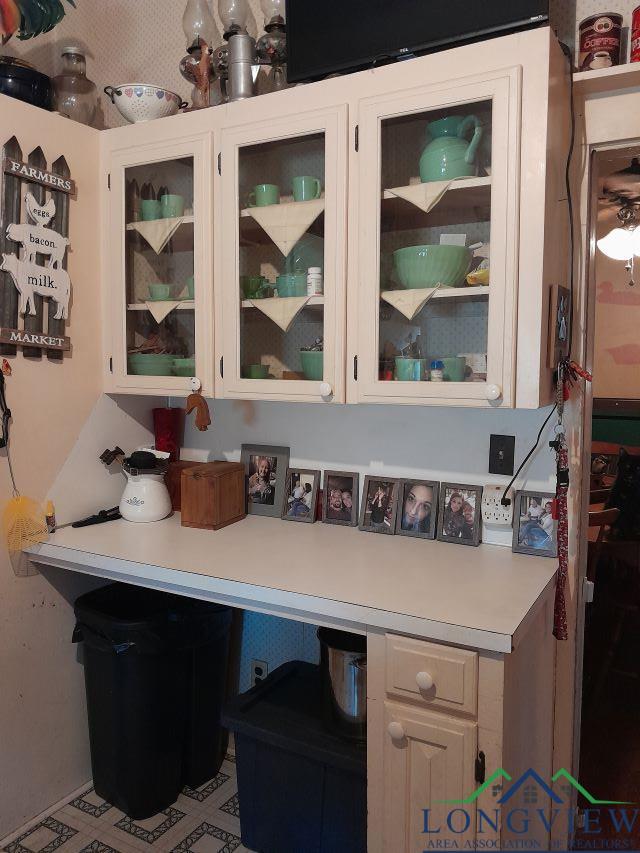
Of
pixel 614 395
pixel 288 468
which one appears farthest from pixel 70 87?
pixel 614 395

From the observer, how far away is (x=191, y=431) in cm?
241

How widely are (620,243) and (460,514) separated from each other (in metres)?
2.21

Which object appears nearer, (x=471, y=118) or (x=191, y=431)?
(x=471, y=118)

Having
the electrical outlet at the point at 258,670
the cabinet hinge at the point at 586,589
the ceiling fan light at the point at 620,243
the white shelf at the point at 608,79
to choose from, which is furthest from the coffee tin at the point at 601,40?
the electrical outlet at the point at 258,670

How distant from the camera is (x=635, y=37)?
155 centimetres

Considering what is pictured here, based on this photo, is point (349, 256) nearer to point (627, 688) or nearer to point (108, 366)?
point (108, 366)

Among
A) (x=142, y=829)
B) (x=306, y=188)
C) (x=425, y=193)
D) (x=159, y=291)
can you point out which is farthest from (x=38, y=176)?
(x=142, y=829)

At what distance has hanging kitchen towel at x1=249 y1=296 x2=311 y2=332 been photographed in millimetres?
1800

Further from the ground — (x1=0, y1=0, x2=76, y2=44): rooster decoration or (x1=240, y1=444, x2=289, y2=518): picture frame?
(x1=0, y1=0, x2=76, y2=44): rooster decoration

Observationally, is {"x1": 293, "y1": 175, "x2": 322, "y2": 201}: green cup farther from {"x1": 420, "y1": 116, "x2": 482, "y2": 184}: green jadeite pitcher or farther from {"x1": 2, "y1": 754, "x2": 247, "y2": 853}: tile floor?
{"x1": 2, "y1": 754, "x2": 247, "y2": 853}: tile floor

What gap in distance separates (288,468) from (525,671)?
994 millimetres

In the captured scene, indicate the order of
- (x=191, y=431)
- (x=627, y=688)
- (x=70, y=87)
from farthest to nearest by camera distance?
(x=627, y=688), (x=191, y=431), (x=70, y=87)

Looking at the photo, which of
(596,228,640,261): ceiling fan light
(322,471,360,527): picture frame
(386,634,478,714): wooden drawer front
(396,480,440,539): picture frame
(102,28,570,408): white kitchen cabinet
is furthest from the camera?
(596,228,640,261): ceiling fan light

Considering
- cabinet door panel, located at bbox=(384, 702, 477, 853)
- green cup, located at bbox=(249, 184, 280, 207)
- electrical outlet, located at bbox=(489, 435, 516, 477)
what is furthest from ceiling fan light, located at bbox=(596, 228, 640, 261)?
cabinet door panel, located at bbox=(384, 702, 477, 853)
